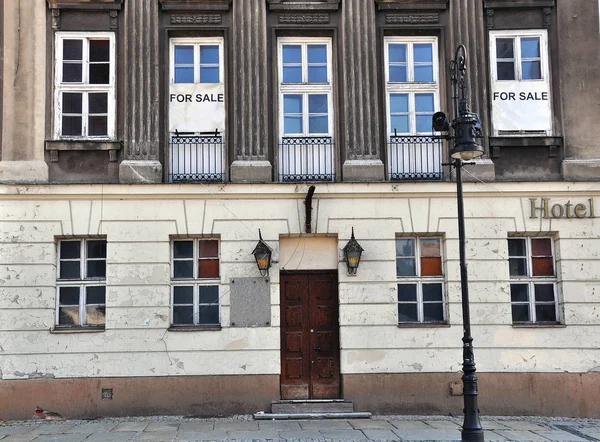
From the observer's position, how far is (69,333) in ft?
47.1

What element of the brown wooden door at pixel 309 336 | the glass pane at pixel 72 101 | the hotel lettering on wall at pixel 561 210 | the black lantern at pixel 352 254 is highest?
the glass pane at pixel 72 101

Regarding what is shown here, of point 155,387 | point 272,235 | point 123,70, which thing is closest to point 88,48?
point 123,70

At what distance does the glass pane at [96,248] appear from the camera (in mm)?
14859

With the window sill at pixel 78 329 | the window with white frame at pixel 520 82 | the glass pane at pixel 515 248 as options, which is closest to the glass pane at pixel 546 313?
the glass pane at pixel 515 248

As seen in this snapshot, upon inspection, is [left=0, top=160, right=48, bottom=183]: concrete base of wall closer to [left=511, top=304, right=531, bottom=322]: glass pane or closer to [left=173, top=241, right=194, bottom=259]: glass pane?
[left=173, top=241, right=194, bottom=259]: glass pane

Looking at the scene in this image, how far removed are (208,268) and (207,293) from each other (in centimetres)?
51

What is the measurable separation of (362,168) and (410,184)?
1.02m

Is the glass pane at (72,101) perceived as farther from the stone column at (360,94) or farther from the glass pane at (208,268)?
the stone column at (360,94)

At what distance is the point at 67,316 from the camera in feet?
48.1

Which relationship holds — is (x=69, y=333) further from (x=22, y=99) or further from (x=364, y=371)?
(x=364, y=371)

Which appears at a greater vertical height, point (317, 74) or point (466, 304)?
point (317, 74)

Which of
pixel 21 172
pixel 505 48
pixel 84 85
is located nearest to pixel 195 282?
pixel 21 172

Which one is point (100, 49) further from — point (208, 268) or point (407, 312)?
point (407, 312)

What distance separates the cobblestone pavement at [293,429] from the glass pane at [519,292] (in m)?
2.36
